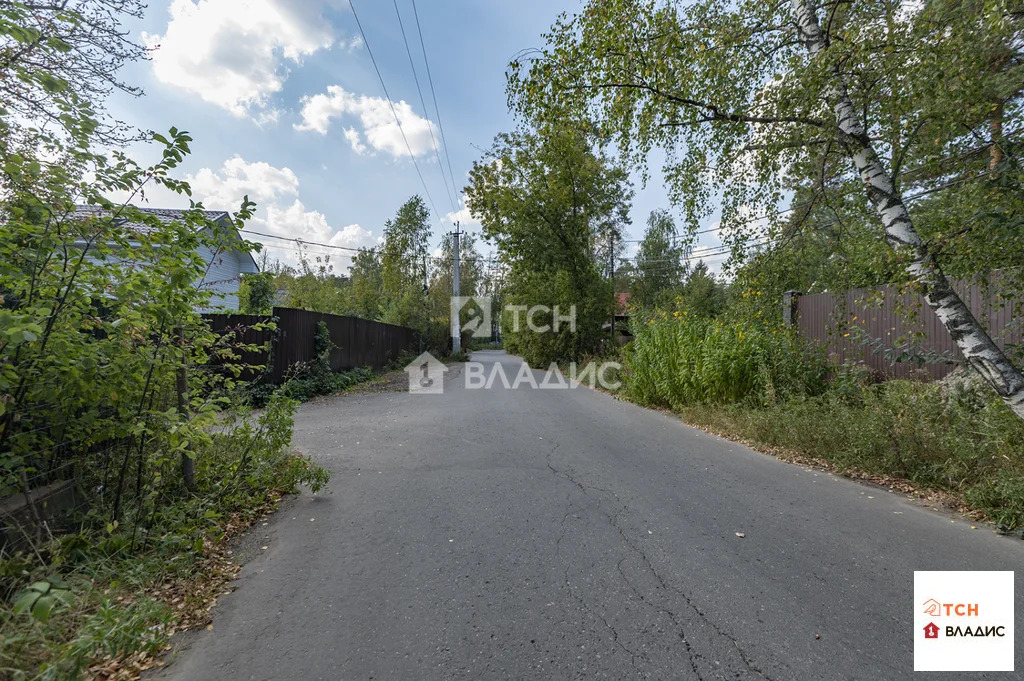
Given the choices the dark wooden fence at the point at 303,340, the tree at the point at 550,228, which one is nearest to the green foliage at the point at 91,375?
the dark wooden fence at the point at 303,340

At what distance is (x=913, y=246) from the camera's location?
439 centimetres

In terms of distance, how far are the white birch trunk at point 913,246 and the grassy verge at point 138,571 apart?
19.3 feet

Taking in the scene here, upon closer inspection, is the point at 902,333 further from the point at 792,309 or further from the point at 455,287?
the point at 455,287

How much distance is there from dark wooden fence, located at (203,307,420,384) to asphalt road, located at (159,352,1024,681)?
6.93ft

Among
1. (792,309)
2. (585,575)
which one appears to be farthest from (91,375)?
(792,309)

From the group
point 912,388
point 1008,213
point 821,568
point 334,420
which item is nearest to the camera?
point 821,568

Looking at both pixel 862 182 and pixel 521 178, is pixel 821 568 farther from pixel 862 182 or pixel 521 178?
pixel 521 178

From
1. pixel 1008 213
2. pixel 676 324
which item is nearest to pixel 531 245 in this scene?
pixel 676 324

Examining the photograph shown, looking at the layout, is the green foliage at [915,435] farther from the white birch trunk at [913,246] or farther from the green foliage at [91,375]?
the green foliage at [91,375]

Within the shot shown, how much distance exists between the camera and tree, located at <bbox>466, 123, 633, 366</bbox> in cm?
1917

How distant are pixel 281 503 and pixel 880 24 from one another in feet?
23.2

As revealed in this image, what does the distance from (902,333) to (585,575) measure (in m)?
7.16

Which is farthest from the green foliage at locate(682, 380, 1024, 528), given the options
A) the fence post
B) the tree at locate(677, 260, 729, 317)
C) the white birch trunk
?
the tree at locate(677, 260, 729, 317)

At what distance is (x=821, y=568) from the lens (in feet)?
A: 9.91
